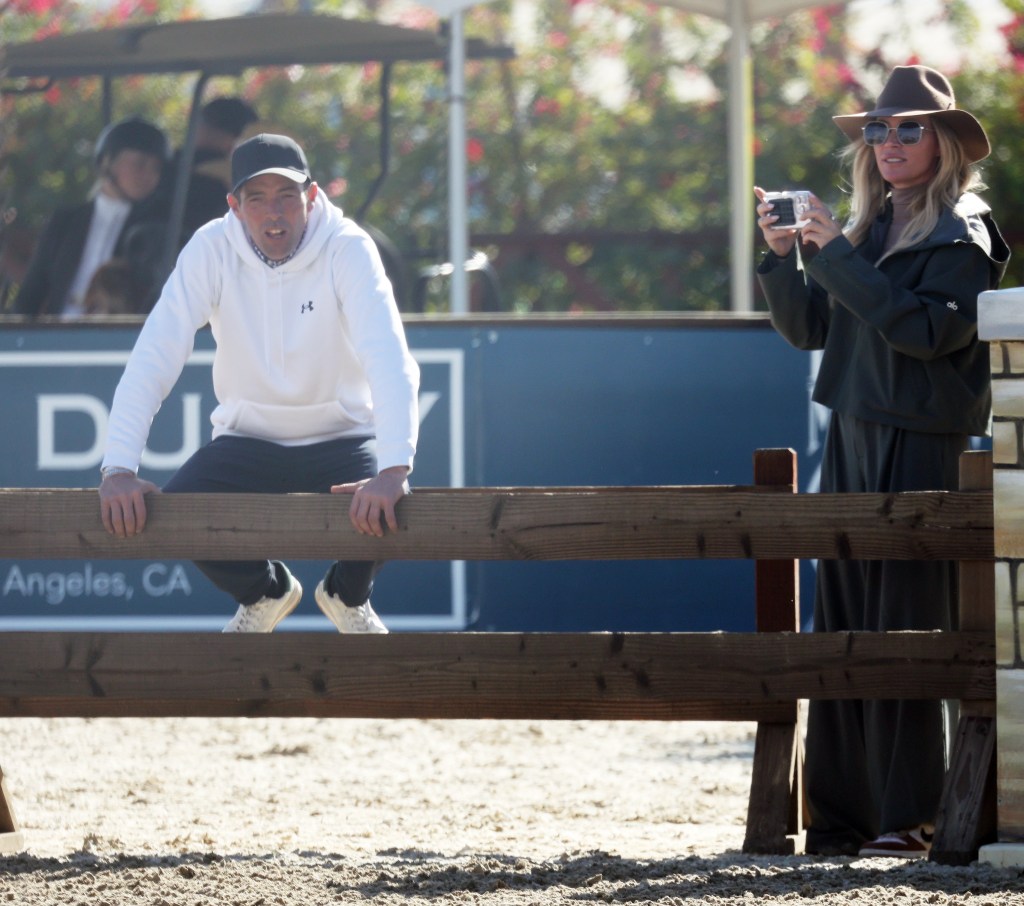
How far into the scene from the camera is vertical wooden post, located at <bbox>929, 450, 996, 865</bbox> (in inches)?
177

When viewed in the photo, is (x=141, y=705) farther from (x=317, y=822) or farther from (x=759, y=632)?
(x=759, y=632)

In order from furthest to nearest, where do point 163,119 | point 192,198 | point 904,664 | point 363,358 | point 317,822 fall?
point 163,119 → point 192,198 → point 317,822 → point 363,358 → point 904,664

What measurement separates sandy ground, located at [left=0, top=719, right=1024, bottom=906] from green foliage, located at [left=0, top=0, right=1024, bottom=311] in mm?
6465

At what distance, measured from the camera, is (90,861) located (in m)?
4.71

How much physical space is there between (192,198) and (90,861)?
16.0 ft

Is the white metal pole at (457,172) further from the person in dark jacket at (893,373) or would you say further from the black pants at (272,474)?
the person in dark jacket at (893,373)

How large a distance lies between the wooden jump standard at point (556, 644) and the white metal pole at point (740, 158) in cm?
478

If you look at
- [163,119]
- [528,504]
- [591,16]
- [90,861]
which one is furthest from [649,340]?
[591,16]

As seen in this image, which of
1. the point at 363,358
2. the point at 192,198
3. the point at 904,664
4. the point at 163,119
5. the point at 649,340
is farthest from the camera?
the point at 163,119

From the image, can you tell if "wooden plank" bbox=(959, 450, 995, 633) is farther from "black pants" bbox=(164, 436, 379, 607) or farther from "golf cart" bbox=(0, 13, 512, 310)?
"golf cart" bbox=(0, 13, 512, 310)

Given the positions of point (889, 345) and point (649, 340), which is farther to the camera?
point (649, 340)

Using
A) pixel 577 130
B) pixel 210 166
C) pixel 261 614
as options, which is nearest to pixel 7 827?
pixel 261 614

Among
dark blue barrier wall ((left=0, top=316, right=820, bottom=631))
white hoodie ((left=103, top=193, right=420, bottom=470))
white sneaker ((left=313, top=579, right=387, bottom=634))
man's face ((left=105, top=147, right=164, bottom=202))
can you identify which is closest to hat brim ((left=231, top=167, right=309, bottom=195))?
white hoodie ((left=103, top=193, right=420, bottom=470))

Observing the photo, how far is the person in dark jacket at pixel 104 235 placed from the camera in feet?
29.6
